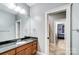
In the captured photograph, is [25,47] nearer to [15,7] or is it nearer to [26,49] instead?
[26,49]

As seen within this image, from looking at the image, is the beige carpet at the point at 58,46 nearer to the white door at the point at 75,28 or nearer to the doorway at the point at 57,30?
the doorway at the point at 57,30

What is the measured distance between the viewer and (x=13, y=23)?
5.04ft

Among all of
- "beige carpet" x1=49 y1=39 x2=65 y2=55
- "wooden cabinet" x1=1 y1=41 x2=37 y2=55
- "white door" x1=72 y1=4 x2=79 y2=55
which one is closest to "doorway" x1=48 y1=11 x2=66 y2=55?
"beige carpet" x1=49 y1=39 x2=65 y2=55

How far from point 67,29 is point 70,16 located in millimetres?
250

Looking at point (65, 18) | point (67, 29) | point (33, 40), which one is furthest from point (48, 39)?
point (65, 18)

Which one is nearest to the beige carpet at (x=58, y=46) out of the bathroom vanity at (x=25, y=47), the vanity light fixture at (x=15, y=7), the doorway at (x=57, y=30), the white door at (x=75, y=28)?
the doorway at (x=57, y=30)

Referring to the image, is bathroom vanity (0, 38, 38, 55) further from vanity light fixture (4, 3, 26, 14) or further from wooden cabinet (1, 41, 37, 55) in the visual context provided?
vanity light fixture (4, 3, 26, 14)

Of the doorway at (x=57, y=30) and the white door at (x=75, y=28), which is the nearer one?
the white door at (x=75, y=28)

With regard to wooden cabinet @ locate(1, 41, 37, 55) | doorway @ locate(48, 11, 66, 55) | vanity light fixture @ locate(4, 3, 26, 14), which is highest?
vanity light fixture @ locate(4, 3, 26, 14)

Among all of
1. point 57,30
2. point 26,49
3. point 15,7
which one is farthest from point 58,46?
point 15,7

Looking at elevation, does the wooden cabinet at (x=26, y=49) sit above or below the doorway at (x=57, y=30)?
below

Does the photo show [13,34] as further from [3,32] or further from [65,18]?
[65,18]

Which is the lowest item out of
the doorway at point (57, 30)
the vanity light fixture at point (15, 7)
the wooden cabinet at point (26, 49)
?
the wooden cabinet at point (26, 49)
